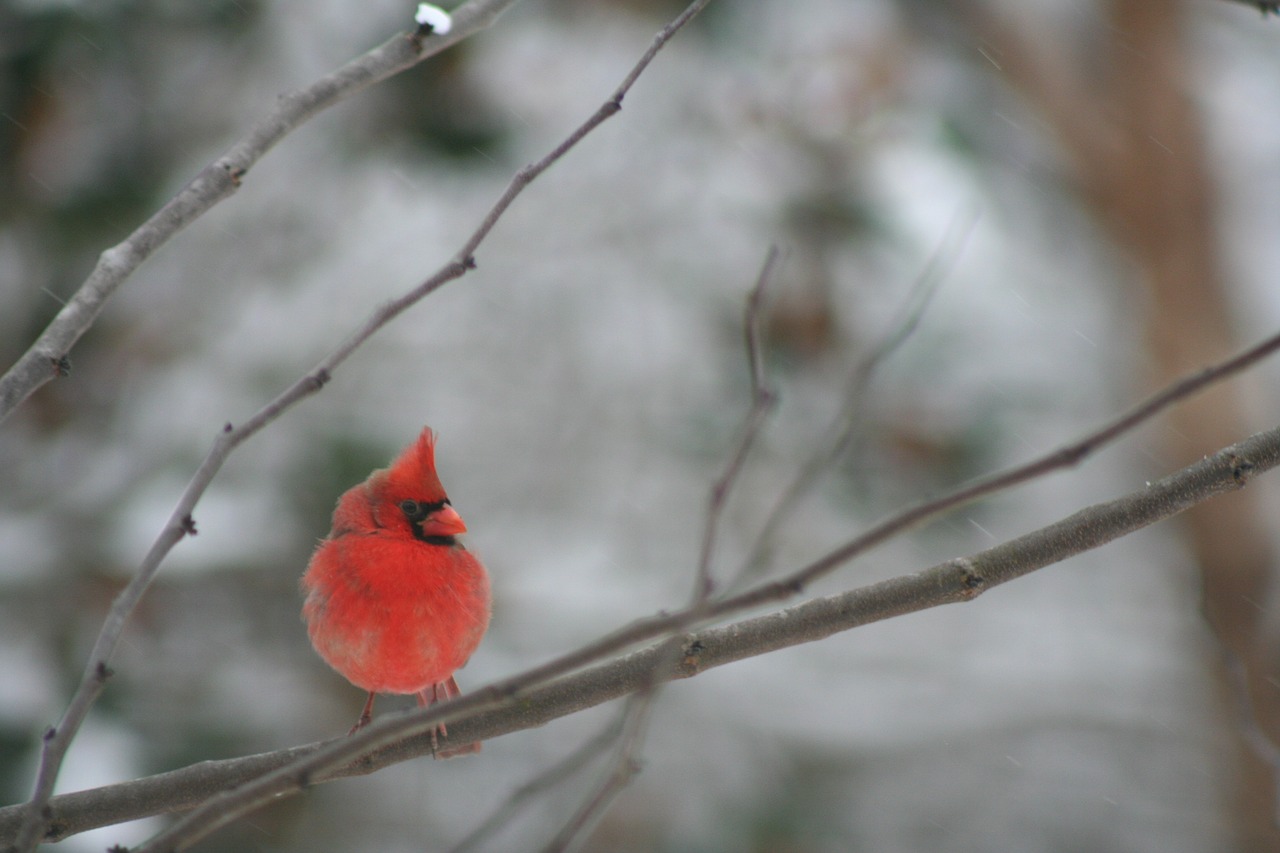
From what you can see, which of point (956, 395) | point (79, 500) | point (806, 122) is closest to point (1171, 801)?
point (956, 395)

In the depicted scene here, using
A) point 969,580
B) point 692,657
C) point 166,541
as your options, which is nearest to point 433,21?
point 166,541

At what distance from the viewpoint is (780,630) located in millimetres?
1548

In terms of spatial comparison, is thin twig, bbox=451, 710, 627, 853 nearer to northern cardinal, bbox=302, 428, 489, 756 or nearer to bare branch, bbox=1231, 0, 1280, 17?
northern cardinal, bbox=302, 428, 489, 756

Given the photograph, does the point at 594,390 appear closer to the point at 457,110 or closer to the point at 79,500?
the point at 457,110

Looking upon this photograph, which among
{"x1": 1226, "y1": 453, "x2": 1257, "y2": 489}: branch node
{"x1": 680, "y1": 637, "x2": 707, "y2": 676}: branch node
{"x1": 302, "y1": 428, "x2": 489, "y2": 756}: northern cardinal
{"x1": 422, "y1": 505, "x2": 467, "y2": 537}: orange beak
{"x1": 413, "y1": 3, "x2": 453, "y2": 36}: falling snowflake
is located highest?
{"x1": 413, "y1": 3, "x2": 453, "y2": 36}: falling snowflake

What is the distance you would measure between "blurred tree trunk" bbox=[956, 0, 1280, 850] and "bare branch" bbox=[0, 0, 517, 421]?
14.4 feet

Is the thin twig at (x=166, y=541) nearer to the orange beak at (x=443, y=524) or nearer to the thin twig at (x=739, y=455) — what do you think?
the thin twig at (x=739, y=455)

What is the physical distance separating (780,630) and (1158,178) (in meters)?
4.55

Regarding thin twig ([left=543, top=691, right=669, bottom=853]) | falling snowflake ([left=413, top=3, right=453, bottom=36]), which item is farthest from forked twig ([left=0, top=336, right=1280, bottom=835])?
falling snowflake ([left=413, top=3, right=453, bottom=36])

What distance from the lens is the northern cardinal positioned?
1929 millimetres

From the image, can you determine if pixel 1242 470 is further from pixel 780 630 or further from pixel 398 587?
pixel 398 587

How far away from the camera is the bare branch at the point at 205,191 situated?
1452mm

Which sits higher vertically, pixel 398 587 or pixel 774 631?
pixel 774 631

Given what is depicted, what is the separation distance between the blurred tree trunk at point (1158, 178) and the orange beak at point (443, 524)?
4.02 meters
